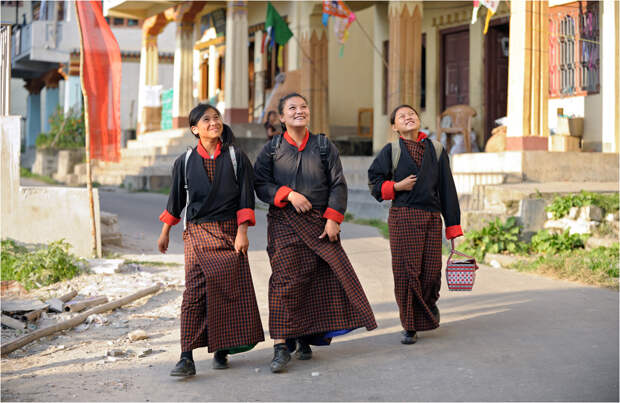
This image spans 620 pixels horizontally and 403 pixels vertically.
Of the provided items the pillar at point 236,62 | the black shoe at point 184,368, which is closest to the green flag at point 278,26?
the pillar at point 236,62

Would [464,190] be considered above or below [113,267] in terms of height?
above

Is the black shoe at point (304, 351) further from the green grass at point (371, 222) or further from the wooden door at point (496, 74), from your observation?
the wooden door at point (496, 74)

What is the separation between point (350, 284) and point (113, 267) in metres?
4.03

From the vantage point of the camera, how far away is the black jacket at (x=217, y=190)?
4.46 m

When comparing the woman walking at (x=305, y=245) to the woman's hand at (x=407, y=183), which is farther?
the woman's hand at (x=407, y=183)

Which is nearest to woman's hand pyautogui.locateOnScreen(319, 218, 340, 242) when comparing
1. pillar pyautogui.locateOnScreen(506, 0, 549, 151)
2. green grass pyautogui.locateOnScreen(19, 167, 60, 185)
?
pillar pyautogui.locateOnScreen(506, 0, 549, 151)

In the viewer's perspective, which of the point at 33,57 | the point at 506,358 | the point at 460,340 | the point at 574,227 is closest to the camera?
the point at 506,358

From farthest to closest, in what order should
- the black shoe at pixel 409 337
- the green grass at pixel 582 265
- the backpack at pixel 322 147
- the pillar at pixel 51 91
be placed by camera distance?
the pillar at pixel 51 91, the green grass at pixel 582 265, the black shoe at pixel 409 337, the backpack at pixel 322 147

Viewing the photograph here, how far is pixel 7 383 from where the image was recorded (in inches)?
171

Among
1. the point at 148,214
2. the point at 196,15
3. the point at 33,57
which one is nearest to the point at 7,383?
the point at 148,214

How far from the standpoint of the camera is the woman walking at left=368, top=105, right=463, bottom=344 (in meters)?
5.11

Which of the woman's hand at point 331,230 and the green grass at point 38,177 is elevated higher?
the green grass at point 38,177

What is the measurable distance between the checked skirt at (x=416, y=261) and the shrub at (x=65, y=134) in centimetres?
2139

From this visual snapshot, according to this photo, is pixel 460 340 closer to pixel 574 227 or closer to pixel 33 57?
pixel 574 227
